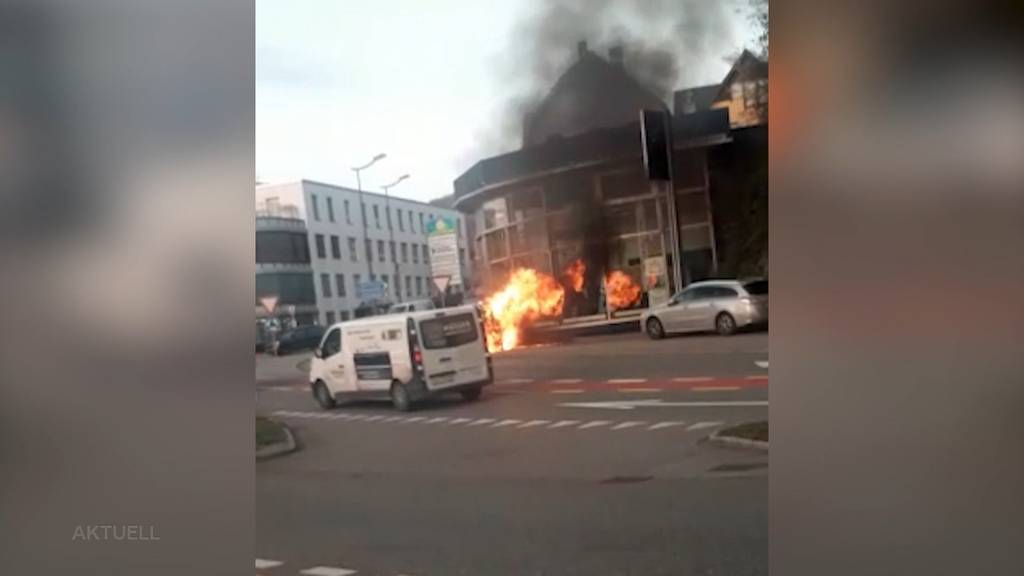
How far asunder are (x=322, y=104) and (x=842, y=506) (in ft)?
5.92

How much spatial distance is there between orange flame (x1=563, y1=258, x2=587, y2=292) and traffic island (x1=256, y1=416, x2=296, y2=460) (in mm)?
911

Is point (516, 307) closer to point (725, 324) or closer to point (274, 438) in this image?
point (725, 324)

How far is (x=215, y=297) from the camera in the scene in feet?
7.42

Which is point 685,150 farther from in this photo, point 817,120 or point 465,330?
point 465,330

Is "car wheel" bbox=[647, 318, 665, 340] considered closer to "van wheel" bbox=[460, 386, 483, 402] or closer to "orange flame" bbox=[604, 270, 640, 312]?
"orange flame" bbox=[604, 270, 640, 312]

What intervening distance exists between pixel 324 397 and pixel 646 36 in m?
1.34

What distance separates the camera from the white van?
2.16 meters

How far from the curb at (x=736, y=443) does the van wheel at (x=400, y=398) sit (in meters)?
0.84

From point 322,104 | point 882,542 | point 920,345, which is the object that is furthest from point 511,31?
point 882,542

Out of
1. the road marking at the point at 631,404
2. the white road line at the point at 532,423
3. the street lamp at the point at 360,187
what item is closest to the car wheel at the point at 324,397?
the street lamp at the point at 360,187

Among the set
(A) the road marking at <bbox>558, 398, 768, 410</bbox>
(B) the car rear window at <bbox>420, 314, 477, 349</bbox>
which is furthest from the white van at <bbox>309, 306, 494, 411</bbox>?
(A) the road marking at <bbox>558, 398, 768, 410</bbox>

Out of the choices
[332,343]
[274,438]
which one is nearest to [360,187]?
[332,343]

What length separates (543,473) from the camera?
213cm

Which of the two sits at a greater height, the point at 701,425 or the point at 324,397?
the point at 324,397
